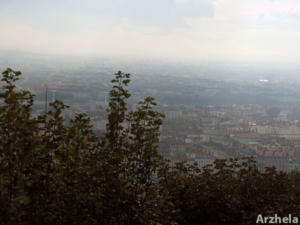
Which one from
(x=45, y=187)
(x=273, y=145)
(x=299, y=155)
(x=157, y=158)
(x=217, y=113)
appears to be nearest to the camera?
(x=45, y=187)

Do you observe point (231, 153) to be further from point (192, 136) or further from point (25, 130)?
point (25, 130)

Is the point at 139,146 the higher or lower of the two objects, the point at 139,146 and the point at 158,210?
the higher

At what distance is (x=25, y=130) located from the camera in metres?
3.11

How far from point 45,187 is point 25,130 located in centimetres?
93

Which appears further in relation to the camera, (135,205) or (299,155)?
(299,155)

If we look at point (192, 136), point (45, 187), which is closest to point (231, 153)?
point (192, 136)

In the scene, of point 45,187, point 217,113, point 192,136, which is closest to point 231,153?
point 192,136

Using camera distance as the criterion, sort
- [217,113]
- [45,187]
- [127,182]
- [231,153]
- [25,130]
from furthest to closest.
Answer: [217,113] → [231,153] → [127,182] → [45,187] → [25,130]

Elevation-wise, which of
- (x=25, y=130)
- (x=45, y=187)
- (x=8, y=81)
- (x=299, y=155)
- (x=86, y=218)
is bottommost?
(x=299, y=155)

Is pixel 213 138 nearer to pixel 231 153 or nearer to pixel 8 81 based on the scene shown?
pixel 231 153

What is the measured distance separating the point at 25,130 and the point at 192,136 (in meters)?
13.1

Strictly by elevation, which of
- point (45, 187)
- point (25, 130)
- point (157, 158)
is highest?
point (25, 130)

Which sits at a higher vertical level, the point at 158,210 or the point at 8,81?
the point at 8,81

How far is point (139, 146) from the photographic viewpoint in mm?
4211
